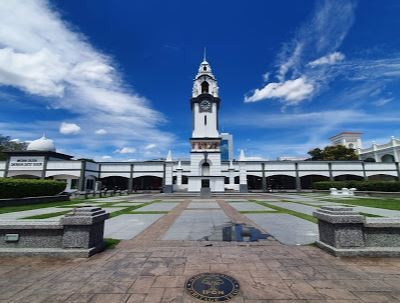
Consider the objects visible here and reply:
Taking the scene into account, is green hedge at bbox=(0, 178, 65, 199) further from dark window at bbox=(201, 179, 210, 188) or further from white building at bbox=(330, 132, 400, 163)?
white building at bbox=(330, 132, 400, 163)

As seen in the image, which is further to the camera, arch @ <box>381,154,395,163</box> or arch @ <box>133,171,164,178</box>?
arch @ <box>381,154,395,163</box>

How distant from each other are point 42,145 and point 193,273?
169 ft

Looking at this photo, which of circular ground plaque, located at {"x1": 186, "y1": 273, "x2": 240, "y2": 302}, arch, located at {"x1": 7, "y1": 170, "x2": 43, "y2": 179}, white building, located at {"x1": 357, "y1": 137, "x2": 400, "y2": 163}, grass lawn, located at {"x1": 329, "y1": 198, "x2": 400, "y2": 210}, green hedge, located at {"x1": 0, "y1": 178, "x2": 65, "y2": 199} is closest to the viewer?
circular ground plaque, located at {"x1": 186, "y1": 273, "x2": 240, "y2": 302}

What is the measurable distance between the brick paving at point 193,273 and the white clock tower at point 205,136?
31097 mm

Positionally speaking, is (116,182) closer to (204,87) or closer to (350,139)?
(204,87)

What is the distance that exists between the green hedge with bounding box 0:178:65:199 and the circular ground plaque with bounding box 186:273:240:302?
1960 centimetres

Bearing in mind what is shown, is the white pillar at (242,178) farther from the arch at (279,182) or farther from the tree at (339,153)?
the tree at (339,153)

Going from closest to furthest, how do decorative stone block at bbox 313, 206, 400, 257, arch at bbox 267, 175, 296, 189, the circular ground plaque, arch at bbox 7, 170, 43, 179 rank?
the circular ground plaque < decorative stone block at bbox 313, 206, 400, 257 < arch at bbox 7, 170, 43, 179 < arch at bbox 267, 175, 296, 189

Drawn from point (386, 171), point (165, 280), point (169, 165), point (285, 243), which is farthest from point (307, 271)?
point (386, 171)

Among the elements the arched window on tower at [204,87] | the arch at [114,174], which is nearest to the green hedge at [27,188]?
the arch at [114,174]

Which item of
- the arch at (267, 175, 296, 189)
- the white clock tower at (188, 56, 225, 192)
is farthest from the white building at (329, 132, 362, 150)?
the white clock tower at (188, 56, 225, 192)

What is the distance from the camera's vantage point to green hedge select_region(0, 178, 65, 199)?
17044 mm

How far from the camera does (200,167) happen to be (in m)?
39.6

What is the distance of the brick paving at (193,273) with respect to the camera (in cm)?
361
